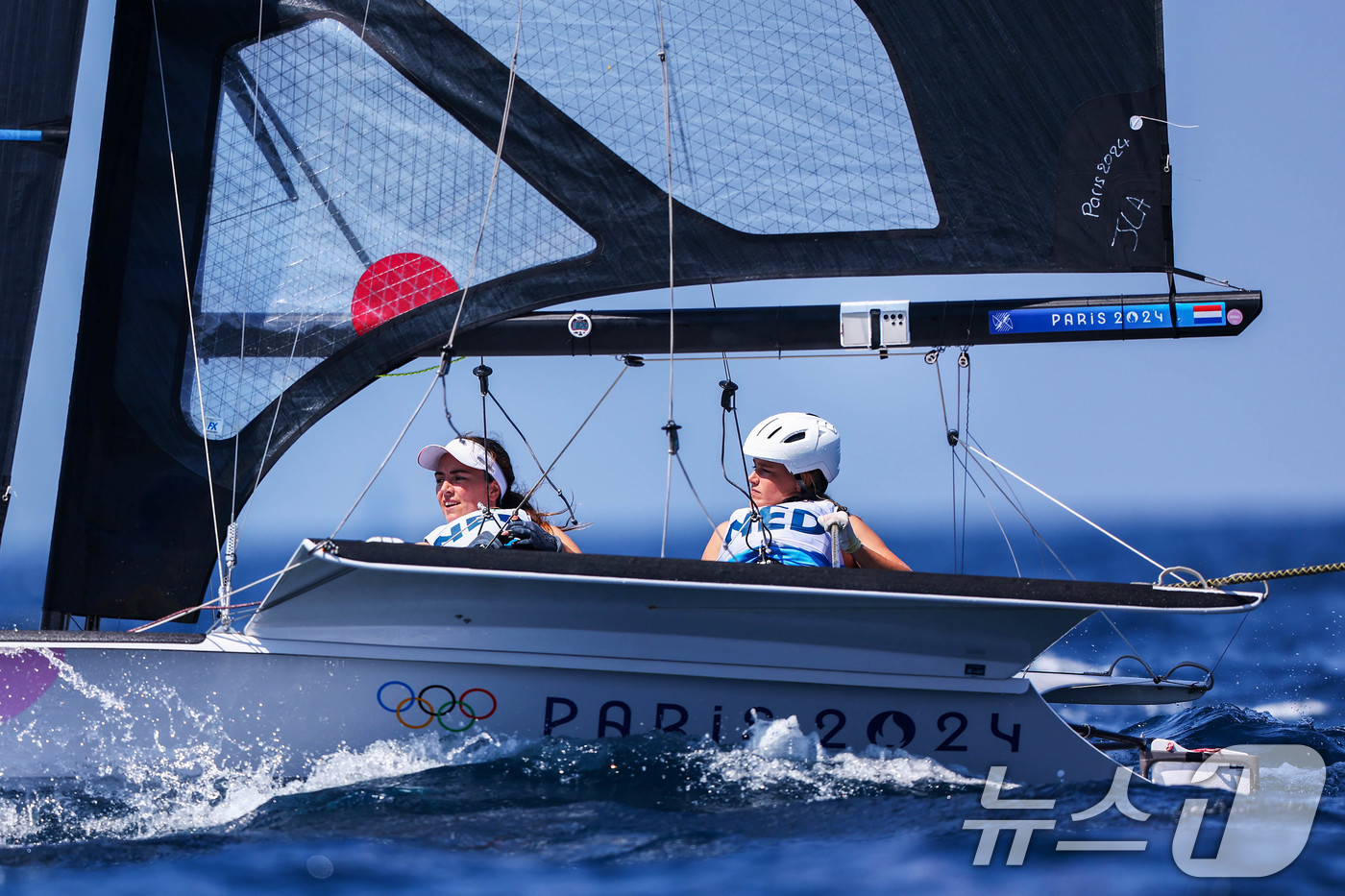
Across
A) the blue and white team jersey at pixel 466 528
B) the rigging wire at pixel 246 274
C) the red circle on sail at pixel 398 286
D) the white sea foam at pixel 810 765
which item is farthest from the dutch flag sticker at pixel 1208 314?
the rigging wire at pixel 246 274

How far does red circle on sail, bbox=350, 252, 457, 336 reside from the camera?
4.34 metres

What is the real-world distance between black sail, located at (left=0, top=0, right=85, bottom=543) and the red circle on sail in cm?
117

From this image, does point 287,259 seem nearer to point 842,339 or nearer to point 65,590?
point 65,590

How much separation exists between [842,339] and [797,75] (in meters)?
0.96

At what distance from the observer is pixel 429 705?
322 cm

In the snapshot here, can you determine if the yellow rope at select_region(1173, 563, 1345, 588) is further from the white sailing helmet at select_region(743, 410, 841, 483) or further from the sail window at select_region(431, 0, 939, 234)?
the sail window at select_region(431, 0, 939, 234)

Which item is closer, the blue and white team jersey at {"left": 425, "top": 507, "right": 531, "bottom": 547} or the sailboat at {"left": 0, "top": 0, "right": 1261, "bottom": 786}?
the blue and white team jersey at {"left": 425, "top": 507, "right": 531, "bottom": 547}

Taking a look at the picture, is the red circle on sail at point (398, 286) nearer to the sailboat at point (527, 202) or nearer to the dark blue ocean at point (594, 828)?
the sailboat at point (527, 202)

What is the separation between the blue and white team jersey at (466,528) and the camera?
3648 mm

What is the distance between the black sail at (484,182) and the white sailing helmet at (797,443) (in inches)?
23.5

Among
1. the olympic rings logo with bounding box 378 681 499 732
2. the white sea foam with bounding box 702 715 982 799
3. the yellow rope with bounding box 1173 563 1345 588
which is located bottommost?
the white sea foam with bounding box 702 715 982 799

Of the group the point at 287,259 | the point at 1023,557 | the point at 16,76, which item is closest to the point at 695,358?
the point at 287,259

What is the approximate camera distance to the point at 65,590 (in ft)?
14.3

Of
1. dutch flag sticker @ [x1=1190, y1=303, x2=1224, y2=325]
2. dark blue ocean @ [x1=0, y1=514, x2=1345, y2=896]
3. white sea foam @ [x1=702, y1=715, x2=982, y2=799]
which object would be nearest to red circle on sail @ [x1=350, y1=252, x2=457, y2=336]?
dark blue ocean @ [x1=0, y1=514, x2=1345, y2=896]
